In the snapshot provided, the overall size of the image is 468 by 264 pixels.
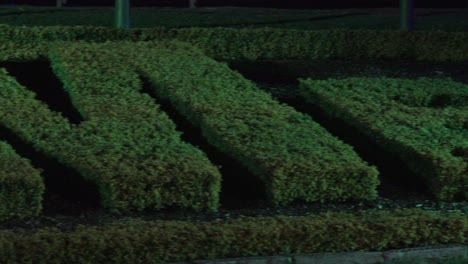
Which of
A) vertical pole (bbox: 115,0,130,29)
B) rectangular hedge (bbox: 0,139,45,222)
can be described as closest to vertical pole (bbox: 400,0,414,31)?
vertical pole (bbox: 115,0,130,29)

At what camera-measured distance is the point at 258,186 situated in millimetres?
8711

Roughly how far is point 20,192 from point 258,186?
184 cm

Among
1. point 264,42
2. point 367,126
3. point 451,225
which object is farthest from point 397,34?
point 451,225

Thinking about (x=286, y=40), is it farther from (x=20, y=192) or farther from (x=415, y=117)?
(x=20, y=192)

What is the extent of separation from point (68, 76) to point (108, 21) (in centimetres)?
307

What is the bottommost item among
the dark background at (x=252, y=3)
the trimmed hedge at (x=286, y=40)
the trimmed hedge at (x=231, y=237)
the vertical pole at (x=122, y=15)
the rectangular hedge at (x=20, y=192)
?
the trimmed hedge at (x=231, y=237)

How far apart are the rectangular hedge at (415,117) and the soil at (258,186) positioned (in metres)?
0.11

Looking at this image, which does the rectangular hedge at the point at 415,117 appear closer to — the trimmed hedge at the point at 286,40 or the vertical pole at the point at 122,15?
the trimmed hedge at the point at 286,40

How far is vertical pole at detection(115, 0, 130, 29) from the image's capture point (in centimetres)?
1220

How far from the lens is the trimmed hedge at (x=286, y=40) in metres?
11.5

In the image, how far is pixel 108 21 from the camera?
13.2m

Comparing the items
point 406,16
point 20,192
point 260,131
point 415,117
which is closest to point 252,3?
point 406,16

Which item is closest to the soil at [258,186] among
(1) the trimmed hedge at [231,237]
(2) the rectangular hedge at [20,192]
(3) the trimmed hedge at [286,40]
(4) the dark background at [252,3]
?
(2) the rectangular hedge at [20,192]

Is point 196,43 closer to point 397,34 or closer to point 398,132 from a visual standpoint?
point 397,34
